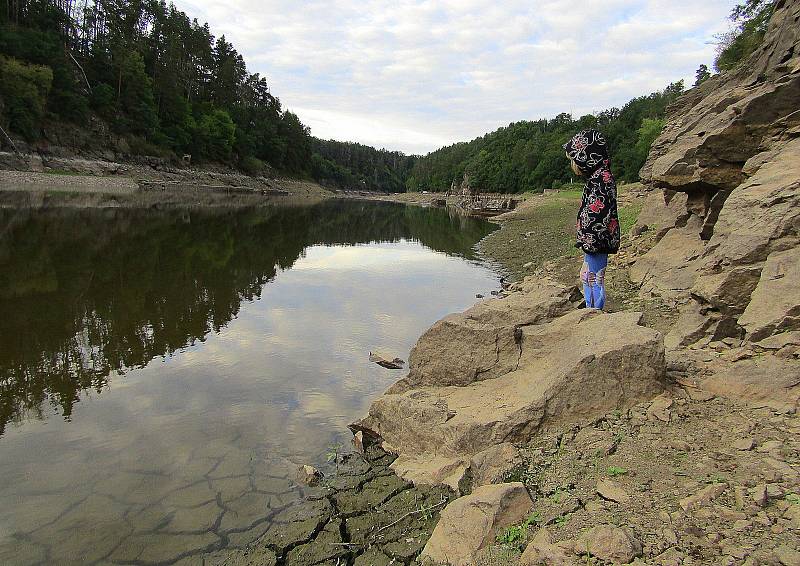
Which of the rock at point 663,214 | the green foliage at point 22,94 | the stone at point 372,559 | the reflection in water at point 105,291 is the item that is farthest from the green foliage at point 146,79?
the stone at point 372,559

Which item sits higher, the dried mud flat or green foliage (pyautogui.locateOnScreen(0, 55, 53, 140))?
green foliage (pyautogui.locateOnScreen(0, 55, 53, 140))

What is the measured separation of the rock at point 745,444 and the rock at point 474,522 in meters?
1.58

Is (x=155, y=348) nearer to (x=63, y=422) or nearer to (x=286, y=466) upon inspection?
(x=63, y=422)

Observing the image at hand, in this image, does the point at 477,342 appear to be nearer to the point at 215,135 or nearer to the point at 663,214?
the point at 663,214

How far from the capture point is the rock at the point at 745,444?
3.62 m

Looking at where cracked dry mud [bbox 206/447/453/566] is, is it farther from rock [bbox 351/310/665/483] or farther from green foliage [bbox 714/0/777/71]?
green foliage [bbox 714/0/777/71]

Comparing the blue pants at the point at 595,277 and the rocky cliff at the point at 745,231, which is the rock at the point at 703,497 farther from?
the blue pants at the point at 595,277

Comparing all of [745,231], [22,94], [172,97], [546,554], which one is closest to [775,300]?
[745,231]

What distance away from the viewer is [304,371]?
8617 millimetres

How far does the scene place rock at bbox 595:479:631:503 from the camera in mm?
3406

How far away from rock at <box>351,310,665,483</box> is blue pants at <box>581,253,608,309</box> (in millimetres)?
985

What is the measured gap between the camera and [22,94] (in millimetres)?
52344

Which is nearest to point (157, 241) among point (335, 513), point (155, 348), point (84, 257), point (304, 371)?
point (84, 257)

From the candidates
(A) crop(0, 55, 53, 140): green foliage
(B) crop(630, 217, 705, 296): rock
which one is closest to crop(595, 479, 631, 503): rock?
(B) crop(630, 217, 705, 296): rock
